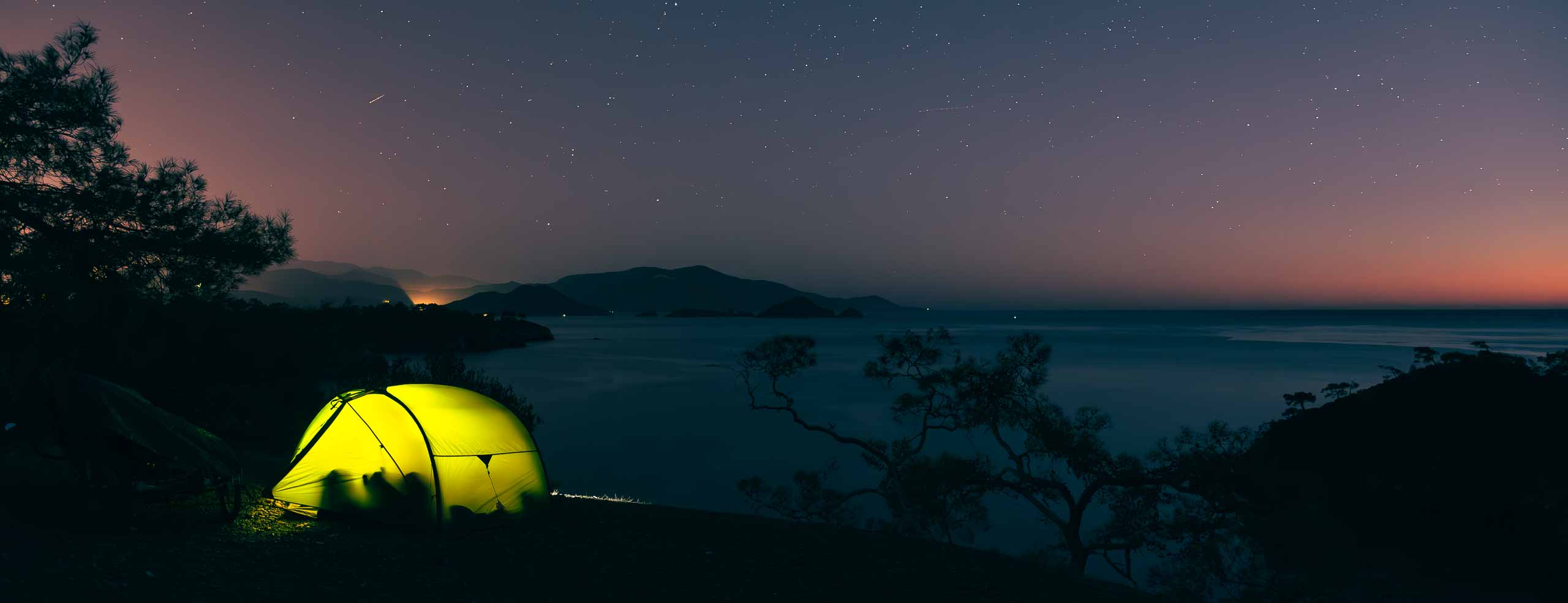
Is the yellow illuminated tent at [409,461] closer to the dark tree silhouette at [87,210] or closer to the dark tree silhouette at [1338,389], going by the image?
the dark tree silhouette at [87,210]

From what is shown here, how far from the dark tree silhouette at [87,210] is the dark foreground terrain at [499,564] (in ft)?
25.6

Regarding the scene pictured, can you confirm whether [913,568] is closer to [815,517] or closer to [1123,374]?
[815,517]

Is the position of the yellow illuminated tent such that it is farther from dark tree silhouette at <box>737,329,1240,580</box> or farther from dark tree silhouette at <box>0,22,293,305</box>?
dark tree silhouette at <box>737,329,1240,580</box>

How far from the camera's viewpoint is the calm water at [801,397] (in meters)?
28.2

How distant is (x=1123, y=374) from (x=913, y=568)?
60033mm

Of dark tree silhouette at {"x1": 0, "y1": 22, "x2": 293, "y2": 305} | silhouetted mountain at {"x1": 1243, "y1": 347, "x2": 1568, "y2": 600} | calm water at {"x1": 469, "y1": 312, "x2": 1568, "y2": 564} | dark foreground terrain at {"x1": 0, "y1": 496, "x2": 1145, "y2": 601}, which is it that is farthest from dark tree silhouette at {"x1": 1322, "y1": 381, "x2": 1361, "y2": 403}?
dark tree silhouette at {"x1": 0, "y1": 22, "x2": 293, "y2": 305}

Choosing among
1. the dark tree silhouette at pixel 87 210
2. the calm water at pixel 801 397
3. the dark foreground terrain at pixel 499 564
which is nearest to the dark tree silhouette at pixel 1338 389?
the calm water at pixel 801 397

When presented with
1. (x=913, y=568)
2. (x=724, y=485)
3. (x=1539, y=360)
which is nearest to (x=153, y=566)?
(x=913, y=568)

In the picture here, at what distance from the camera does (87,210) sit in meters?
12.2

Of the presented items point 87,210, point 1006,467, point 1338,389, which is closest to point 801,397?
point 1006,467

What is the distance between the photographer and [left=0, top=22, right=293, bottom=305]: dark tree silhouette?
37.7ft

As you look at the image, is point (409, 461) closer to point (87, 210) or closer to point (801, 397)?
point (87, 210)

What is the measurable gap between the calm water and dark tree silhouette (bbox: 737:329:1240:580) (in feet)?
8.97

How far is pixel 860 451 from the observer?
3128 cm
